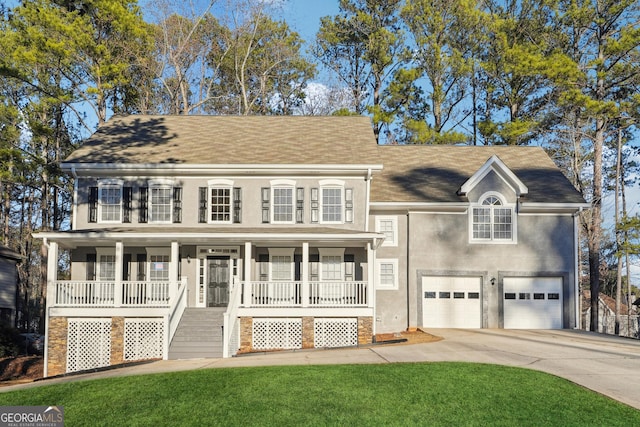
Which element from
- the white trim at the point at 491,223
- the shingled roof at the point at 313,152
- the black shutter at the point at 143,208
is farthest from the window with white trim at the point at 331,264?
the black shutter at the point at 143,208

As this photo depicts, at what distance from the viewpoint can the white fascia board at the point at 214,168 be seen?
76.2ft

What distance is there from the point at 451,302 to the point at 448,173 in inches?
236

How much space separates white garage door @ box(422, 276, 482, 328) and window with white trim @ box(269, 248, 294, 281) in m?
5.56

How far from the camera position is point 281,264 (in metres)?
23.3

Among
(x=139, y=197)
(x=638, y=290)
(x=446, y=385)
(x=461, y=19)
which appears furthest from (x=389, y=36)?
(x=638, y=290)

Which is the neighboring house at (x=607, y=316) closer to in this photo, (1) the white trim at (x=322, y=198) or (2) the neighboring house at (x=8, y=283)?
(1) the white trim at (x=322, y=198)

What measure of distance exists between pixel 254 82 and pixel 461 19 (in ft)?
49.8

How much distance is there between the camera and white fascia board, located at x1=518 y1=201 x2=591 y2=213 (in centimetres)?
2491

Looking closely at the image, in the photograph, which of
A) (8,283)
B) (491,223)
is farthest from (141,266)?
(491,223)

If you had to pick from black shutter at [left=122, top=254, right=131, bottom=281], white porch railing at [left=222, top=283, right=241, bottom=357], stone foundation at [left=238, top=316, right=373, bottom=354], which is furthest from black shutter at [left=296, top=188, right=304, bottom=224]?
black shutter at [left=122, top=254, right=131, bottom=281]

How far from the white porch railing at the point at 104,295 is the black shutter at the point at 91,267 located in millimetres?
1506

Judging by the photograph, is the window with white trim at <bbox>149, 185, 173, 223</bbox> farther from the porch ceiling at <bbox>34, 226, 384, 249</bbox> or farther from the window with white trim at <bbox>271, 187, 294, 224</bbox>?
the window with white trim at <bbox>271, 187, 294, 224</bbox>

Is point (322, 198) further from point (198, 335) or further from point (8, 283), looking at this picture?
point (8, 283)

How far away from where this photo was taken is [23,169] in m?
34.9
